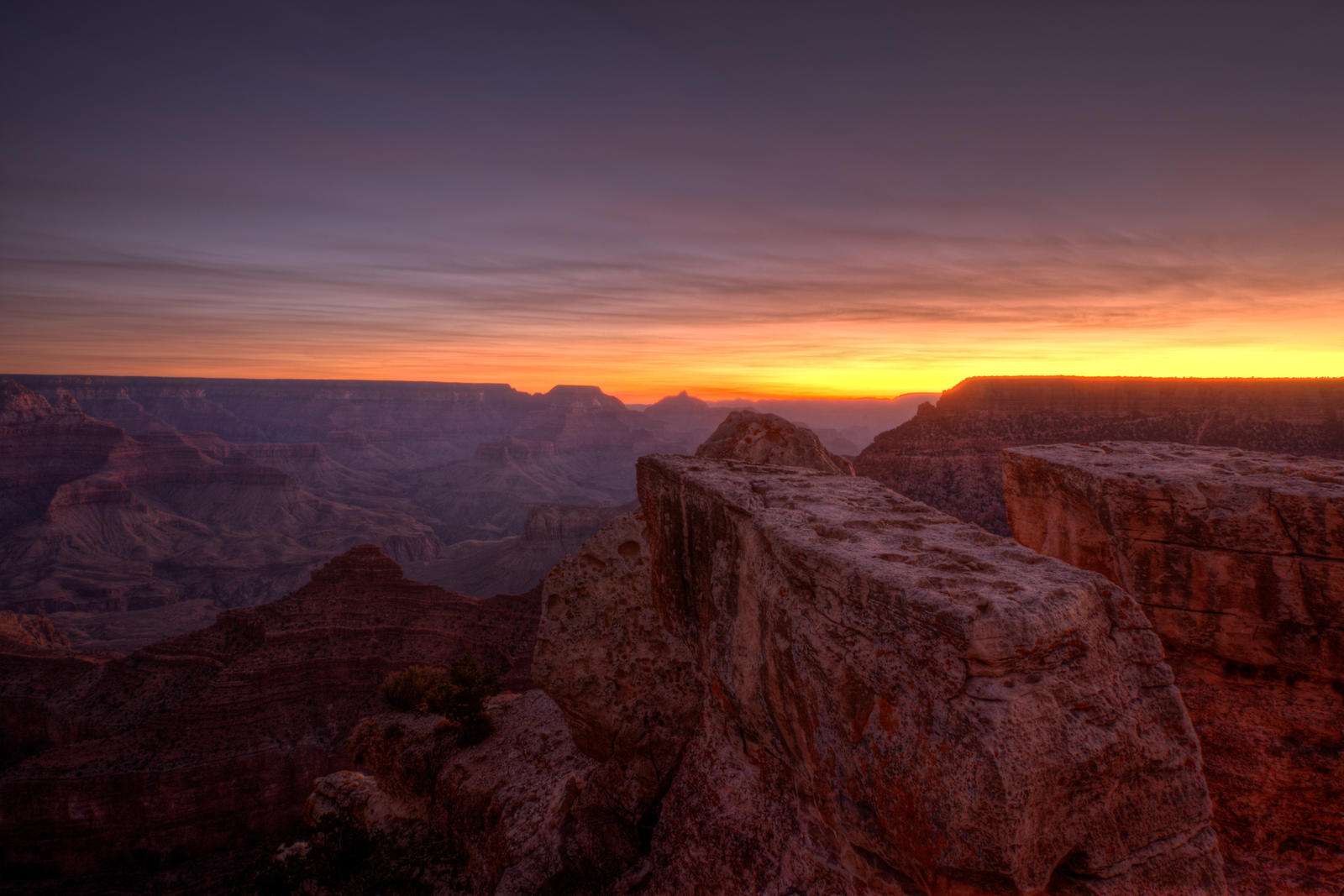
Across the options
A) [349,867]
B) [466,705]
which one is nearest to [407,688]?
[466,705]

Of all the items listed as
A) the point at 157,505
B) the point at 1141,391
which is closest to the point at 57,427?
the point at 157,505

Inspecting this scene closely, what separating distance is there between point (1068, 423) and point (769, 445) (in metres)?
48.3

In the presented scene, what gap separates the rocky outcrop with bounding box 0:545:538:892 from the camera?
1000 inches

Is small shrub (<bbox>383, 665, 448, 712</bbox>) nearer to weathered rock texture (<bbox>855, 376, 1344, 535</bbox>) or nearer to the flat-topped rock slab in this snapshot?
the flat-topped rock slab

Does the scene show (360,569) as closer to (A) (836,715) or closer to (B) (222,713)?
(B) (222,713)

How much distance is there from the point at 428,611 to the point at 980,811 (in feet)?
122

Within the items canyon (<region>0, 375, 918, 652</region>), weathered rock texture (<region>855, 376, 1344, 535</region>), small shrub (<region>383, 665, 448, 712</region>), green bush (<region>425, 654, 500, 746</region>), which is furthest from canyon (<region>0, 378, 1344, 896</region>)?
canyon (<region>0, 375, 918, 652</region>)

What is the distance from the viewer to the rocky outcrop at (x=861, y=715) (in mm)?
3867

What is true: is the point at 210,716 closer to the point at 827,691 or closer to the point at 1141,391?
the point at 827,691

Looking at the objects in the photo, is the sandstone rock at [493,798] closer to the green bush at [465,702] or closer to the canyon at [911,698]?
the canyon at [911,698]

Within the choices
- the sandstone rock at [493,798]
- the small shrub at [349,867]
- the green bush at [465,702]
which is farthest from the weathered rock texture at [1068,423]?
the small shrub at [349,867]

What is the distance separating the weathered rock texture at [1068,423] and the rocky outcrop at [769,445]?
2814 centimetres

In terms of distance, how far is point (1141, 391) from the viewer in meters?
48.8

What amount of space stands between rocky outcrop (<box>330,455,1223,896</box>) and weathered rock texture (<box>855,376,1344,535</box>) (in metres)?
32.9
